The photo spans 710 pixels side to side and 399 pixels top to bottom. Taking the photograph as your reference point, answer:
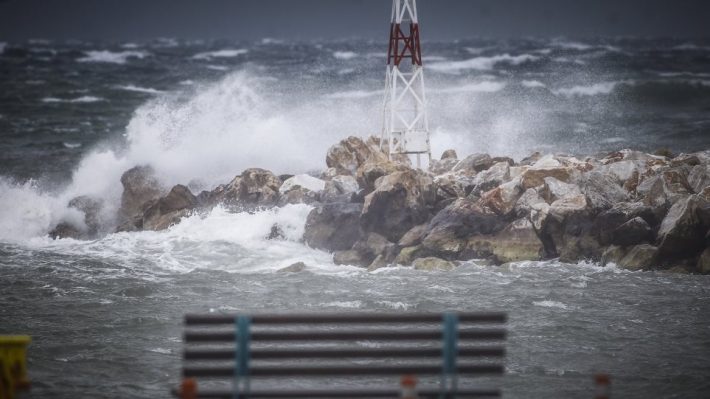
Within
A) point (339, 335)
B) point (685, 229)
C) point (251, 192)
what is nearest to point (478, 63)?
point (251, 192)

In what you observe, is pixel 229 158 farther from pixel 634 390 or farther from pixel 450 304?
pixel 634 390

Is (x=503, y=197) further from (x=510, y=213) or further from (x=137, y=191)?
(x=137, y=191)

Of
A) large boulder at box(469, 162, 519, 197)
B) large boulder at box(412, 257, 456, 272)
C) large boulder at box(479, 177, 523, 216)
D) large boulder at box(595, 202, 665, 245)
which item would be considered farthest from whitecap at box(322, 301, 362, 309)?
large boulder at box(595, 202, 665, 245)

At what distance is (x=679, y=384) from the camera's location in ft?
42.2

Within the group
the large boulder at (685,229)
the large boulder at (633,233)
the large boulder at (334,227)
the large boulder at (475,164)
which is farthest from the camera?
the large boulder at (475,164)

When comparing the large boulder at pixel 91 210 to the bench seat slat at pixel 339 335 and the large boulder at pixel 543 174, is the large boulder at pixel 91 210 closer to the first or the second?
the large boulder at pixel 543 174

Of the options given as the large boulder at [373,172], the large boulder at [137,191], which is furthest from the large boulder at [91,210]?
the large boulder at [373,172]

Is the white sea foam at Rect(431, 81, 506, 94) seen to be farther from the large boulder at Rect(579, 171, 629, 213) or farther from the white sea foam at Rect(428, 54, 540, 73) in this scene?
the large boulder at Rect(579, 171, 629, 213)

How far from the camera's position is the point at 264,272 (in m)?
19.9

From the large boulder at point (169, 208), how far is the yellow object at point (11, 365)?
53.9 feet

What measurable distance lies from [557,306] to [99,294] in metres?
9.96

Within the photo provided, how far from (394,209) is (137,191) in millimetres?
9183

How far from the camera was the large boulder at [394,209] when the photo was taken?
68.3ft

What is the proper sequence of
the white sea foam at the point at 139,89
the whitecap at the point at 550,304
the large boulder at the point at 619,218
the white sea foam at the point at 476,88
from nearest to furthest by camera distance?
the whitecap at the point at 550,304, the large boulder at the point at 619,218, the white sea foam at the point at 476,88, the white sea foam at the point at 139,89
